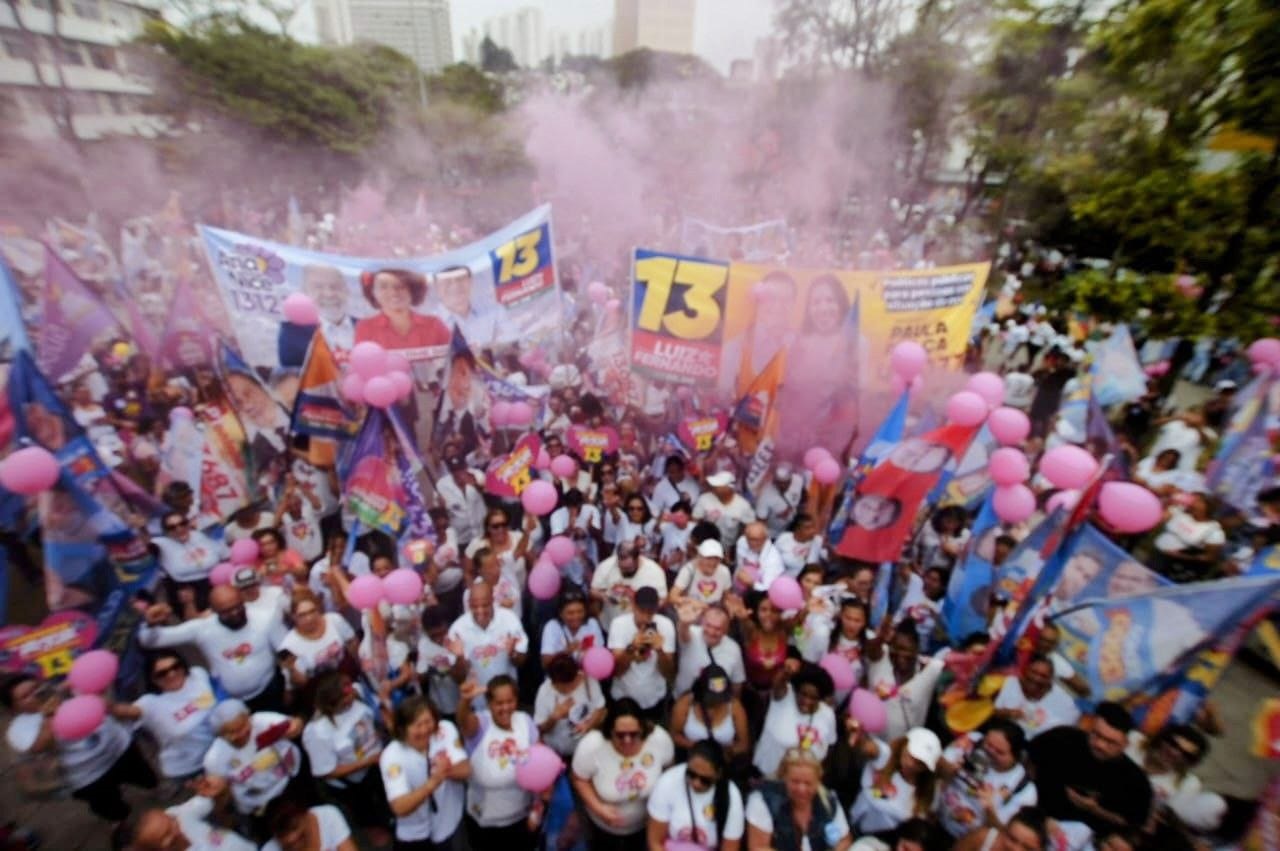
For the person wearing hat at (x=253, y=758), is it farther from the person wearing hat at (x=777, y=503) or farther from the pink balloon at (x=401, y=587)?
the person wearing hat at (x=777, y=503)

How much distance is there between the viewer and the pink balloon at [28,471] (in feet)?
11.2

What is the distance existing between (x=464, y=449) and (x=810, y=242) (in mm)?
11427

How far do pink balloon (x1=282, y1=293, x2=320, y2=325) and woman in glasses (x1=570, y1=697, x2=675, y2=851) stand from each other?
4.70 meters

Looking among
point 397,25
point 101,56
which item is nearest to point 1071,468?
point 101,56

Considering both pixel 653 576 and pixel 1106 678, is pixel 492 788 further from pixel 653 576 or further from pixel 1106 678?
pixel 1106 678

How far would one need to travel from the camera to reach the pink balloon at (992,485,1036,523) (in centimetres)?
399

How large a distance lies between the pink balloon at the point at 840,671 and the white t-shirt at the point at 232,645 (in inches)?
122

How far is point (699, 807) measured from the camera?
8.86 ft

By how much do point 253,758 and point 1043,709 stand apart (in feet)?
12.9

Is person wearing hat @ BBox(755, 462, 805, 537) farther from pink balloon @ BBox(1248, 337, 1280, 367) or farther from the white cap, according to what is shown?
pink balloon @ BBox(1248, 337, 1280, 367)

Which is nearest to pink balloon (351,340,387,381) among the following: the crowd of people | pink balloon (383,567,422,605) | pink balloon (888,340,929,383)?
the crowd of people

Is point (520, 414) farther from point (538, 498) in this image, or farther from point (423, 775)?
point (423, 775)

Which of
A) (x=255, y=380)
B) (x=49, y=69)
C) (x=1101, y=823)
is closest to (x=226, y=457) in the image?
(x=255, y=380)

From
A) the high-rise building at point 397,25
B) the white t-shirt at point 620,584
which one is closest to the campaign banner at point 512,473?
the white t-shirt at point 620,584
